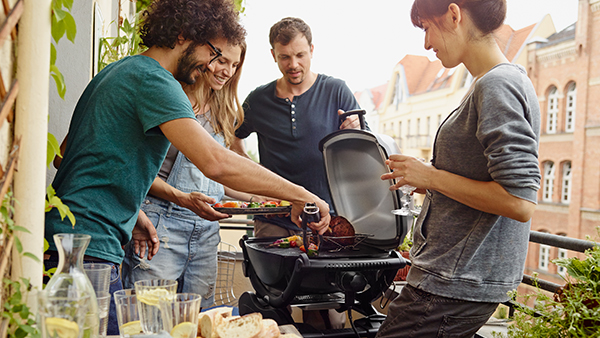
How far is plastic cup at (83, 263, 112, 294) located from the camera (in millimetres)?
931

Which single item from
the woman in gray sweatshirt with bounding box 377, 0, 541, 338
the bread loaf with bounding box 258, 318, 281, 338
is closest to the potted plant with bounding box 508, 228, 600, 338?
the woman in gray sweatshirt with bounding box 377, 0, 541, 338

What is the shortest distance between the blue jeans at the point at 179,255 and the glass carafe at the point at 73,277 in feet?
3.70

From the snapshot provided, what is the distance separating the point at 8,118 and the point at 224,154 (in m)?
0.62

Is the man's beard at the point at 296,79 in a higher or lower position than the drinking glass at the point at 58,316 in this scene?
higher

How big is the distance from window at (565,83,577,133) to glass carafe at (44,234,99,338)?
2300 cm

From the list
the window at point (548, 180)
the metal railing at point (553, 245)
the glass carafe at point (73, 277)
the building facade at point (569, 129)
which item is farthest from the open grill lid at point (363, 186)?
the window at point (548, 180)

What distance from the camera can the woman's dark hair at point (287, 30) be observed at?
8.68ft

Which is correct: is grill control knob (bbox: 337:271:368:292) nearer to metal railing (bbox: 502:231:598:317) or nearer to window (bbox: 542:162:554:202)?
metal railing (bbox: 502:231:598:317)

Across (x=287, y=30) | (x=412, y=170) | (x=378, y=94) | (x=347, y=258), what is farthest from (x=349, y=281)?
(x=378, y=94)

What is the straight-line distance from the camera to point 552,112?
21.3 meters

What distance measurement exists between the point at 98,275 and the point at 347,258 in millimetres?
1204

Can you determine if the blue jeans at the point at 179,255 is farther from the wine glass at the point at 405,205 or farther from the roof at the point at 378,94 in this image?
the roof at the point at 378,94

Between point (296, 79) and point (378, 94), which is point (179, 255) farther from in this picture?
point (378, 94)

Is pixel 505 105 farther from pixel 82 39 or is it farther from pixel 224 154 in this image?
pixel 82 39
